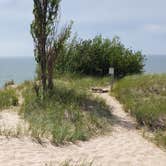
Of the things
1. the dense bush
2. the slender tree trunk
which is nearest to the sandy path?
the slender tree trunk

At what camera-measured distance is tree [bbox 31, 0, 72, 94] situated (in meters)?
16.5

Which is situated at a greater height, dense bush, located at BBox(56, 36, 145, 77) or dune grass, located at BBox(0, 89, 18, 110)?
dense bush, located at BBox(56, 36, 145, 77)

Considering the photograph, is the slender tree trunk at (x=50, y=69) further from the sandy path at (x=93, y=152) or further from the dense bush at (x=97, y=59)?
the dense bush at (x=97, y=59)

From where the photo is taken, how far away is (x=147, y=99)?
17.2 m

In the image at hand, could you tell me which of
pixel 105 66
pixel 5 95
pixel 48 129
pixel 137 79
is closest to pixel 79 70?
pixel 105 66

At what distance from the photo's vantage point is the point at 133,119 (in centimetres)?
1536

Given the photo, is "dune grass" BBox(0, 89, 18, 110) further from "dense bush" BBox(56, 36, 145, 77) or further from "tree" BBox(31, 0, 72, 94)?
"dense bush" BBox(56, 36, 145, 77)

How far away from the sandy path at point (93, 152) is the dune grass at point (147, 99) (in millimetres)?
1119

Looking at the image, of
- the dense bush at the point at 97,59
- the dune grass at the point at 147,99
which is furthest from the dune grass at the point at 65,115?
the dense bush at the point at 97,59

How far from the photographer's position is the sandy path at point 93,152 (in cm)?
895

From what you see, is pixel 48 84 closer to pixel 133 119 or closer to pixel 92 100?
pixel 92 100

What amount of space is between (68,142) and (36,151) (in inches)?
63.5

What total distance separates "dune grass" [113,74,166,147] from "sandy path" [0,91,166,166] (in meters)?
1.12

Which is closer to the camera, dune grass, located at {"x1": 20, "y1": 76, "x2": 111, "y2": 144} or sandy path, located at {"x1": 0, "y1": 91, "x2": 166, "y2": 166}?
sandy path, located at {"x1": 0, "y1": 91, "x2": 166, "y2": 166}
